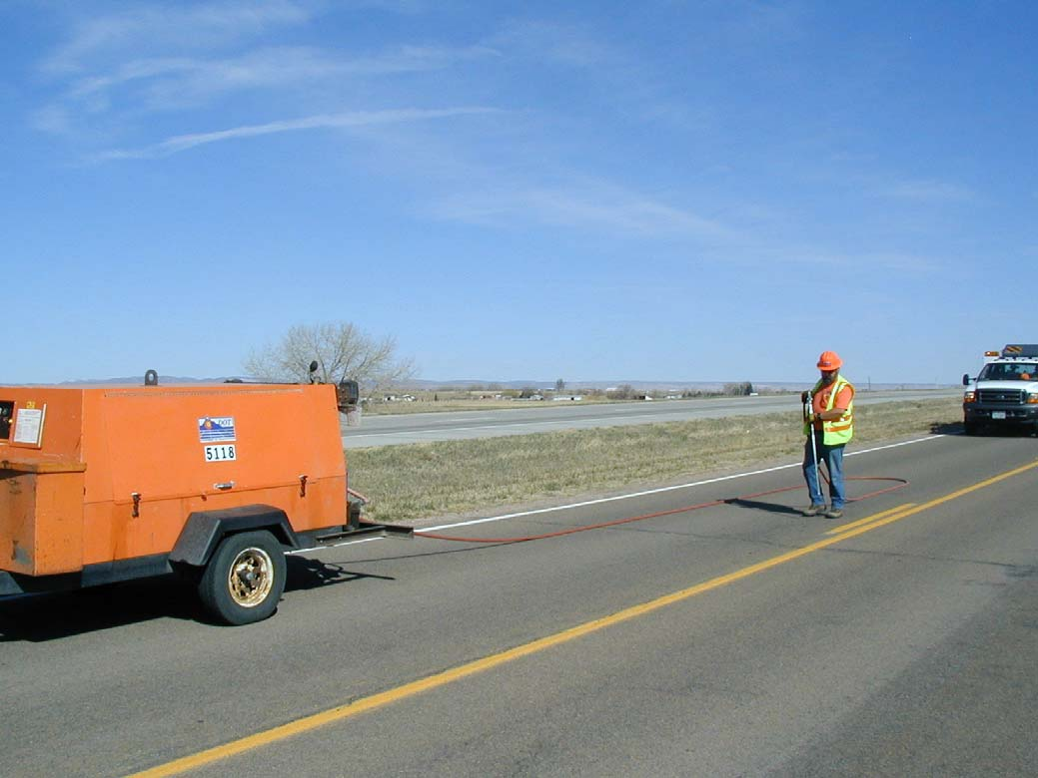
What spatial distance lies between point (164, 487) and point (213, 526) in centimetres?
48

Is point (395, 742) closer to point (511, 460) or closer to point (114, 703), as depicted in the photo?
point (114, 703)

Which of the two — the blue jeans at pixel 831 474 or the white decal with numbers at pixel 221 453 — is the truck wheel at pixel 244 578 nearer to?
the white decal with numbers at pixel 221 453

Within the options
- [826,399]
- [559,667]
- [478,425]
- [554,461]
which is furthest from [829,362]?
[478,425]

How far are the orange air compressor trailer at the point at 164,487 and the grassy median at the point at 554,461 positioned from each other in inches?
214

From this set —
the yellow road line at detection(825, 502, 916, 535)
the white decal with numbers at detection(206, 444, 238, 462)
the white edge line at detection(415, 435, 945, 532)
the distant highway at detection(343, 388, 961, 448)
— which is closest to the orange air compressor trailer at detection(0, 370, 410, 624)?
the white decal with numbers at detection(206, 444, 238, 462)

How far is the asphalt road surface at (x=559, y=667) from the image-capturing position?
5137mm

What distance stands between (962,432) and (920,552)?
23.2 meters

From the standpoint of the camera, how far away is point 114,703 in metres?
5.92

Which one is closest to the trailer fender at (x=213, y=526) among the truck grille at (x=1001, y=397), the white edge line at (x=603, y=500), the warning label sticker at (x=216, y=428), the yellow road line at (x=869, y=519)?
the warning label sticker at (x=216, y=428)

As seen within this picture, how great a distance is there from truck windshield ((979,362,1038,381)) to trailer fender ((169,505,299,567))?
27.7 metres

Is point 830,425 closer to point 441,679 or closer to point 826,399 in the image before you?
point 826,399

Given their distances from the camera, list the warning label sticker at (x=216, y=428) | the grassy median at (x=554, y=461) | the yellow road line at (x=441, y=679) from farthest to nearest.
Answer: the grassy median at (x=554, y=461), the warning label sticker at (x=216, y=428), the yellow road line at (x=441, y=679)

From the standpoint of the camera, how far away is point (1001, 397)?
97.1 ft

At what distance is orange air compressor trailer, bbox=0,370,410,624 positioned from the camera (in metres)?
6.95
